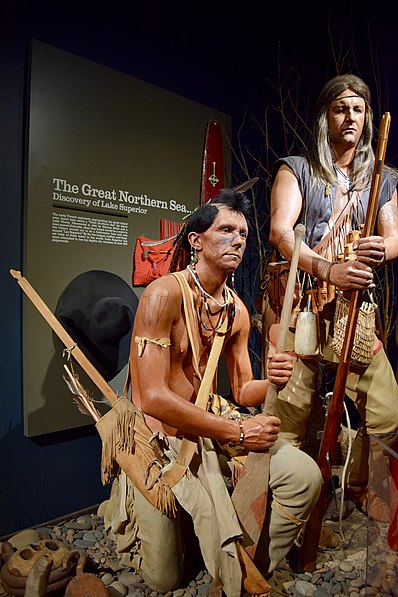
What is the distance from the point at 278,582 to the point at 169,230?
1851 millimetres

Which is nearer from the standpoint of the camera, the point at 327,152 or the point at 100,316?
the point at 327,152

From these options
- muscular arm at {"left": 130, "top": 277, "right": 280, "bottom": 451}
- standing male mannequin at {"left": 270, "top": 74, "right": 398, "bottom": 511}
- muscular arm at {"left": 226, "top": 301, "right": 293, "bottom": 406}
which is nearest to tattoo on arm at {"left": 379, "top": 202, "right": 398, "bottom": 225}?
standing male mannequin at {"left": 270, "top": 74, "right": 398, "bottom": 511}

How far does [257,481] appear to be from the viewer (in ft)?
6.13

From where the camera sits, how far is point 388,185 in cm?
224

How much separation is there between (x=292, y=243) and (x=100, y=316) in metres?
1.05

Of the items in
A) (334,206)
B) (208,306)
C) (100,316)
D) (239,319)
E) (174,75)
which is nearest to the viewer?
(208,306)

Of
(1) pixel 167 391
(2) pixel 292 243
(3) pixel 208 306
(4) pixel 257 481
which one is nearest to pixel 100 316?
(3) pixel 208 306

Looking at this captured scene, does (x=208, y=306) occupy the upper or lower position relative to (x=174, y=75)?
lower

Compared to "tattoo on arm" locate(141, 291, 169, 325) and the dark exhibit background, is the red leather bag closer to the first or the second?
the dark exhibit background

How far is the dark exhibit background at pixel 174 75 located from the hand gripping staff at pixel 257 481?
1.16 m

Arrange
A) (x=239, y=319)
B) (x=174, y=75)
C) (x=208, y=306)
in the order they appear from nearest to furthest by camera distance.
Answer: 1. (x=208, y=306)
2. (x=239, y=319)
3. (x=174, y=75)

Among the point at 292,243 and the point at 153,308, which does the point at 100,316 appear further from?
the point at 292,243

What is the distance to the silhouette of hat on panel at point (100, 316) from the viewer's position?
2.51m

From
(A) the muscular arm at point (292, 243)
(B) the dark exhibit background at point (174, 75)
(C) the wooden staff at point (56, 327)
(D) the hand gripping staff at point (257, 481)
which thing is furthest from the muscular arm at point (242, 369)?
(B) the dark exhibit background at point (174, 75)
